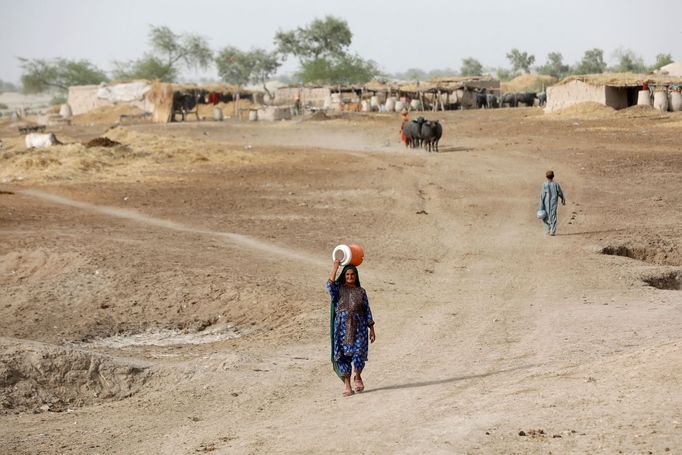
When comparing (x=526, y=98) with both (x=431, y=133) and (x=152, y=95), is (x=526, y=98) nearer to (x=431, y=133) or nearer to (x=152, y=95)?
(x=152, y=95)

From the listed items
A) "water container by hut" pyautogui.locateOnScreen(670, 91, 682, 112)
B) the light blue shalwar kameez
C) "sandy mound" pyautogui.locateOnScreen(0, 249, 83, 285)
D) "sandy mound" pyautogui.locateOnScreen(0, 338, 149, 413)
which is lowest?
"sandy mound" pyautogui.locateOnScreen(0, 338, 149, 413)

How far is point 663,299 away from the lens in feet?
40.8

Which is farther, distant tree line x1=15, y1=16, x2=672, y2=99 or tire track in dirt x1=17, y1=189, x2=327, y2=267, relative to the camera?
distant tree line x1=15, y1=16, x2=672, y2=99

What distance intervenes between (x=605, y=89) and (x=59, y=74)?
71565 millimetres

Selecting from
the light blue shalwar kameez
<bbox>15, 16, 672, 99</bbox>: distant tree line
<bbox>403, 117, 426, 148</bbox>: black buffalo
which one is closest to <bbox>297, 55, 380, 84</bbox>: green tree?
<bbox>15, 16, 672, 99</bbox>: distant tree line

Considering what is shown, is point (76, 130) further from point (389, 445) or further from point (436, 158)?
point (389, 445)

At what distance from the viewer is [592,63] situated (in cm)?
9856

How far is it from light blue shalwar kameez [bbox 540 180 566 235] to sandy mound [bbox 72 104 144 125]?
46011 mm

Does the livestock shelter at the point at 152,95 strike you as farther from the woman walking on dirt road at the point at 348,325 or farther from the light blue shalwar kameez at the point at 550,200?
the woman walking on dirt road at the point at 348,325

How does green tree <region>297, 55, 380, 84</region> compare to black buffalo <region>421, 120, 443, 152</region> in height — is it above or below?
above

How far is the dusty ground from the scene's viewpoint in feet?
24.6

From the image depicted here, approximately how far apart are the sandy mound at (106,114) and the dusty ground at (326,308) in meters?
32.9

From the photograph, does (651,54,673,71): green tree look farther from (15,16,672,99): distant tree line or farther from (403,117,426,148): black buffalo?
(403,117,426,148): black buffalo

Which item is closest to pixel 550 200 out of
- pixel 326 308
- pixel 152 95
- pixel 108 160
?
pixel 326 308
